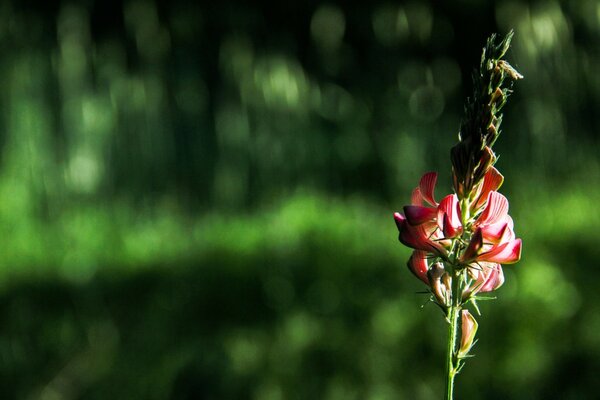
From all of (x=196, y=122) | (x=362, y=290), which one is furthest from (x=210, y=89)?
(x=362, y=290)

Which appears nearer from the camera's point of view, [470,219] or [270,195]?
[470,219]

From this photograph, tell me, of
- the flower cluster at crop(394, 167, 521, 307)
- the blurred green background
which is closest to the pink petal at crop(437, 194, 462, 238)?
the flower cluster at crop(394, 167, 521, 307)

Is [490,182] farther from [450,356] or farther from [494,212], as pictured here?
[450,356]

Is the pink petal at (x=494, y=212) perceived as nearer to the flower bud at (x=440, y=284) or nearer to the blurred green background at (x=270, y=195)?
the flower bud at (x=440, y=284)

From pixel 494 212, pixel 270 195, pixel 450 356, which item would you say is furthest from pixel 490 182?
pixel 270 195

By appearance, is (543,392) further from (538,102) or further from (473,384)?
(538,102)

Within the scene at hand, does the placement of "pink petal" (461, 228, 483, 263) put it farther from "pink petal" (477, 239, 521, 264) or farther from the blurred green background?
the blurred green background

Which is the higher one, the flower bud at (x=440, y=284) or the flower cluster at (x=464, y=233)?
the flower cluster at (x=464, y=233)

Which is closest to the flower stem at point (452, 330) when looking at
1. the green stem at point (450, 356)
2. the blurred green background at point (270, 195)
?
the green stem at point (450, 356)
